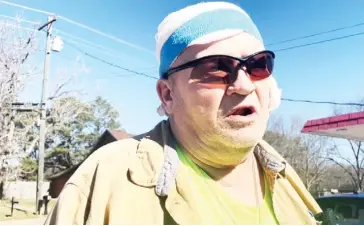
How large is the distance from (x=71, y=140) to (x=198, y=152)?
34.8 meters

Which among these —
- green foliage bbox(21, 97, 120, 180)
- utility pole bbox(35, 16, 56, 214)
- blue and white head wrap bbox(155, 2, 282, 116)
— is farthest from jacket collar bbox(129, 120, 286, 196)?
green foliage bbox(21, 97, 120, 180)

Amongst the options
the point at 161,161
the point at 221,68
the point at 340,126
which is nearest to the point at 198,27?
the point at 221,68

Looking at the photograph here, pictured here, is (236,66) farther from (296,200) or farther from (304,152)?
(304,152)

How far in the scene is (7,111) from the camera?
54.7ft

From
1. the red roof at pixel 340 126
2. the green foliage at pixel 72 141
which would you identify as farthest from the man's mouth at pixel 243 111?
the green foliage at pixel 72 141

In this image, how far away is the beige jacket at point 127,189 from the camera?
981 mm

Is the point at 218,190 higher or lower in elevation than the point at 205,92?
lower

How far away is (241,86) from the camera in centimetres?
108

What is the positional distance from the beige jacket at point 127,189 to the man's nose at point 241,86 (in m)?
0.24

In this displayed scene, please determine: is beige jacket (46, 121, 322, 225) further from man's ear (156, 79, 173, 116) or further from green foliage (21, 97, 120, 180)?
green foliage (21, 97, 120, 180)

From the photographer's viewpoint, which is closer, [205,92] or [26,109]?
[205,92]

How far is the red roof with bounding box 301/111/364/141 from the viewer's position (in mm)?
7067

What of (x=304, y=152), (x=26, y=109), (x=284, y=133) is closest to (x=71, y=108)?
(x=26, y=109)

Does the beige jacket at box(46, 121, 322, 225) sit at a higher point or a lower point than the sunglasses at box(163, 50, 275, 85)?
lower
